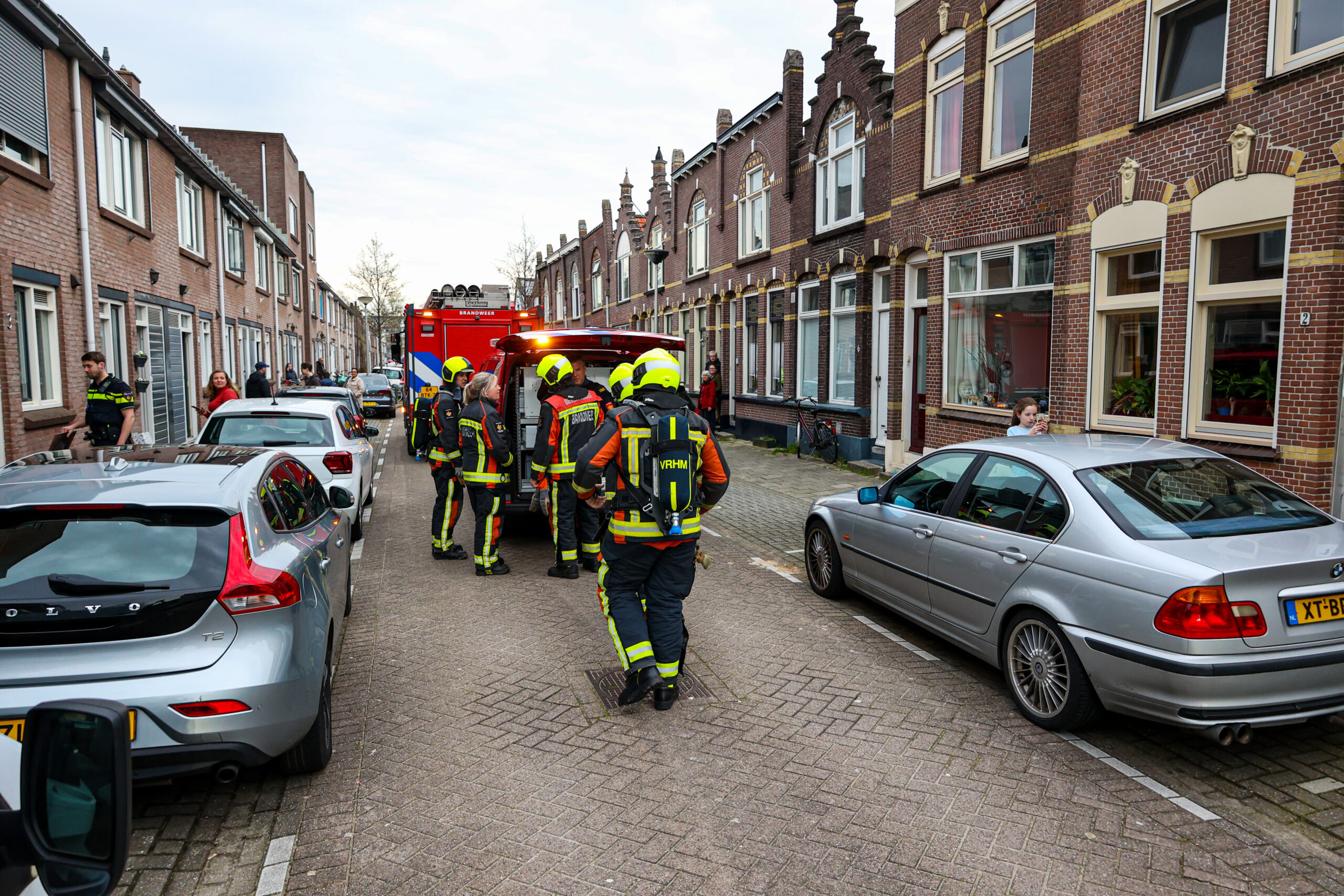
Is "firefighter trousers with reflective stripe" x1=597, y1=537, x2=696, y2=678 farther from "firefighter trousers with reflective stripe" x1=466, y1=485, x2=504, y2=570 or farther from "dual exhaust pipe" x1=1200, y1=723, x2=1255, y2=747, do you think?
"firefighter trousers with reflective stripe" x1=466, y1=485, x2=504, y2=570

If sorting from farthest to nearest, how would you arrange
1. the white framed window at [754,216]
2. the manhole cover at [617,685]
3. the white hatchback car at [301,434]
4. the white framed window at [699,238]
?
the white framed window at [699,238]
the white framed window at [754,216]
the white hatchback car at [301,434]
the manhole cover at [617,685]

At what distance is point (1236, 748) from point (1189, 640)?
1.03 m

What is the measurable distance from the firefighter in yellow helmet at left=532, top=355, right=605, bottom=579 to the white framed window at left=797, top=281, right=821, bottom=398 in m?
10.6

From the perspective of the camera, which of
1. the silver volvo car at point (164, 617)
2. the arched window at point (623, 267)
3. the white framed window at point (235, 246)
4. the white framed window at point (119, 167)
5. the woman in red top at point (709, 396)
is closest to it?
the silver volvo car at point (164, 617)

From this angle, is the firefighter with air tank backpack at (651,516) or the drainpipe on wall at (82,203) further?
the drainpipe on wall at (82,203)

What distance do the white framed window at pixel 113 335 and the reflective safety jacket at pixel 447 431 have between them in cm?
729

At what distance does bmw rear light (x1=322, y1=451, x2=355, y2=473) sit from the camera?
9.23m

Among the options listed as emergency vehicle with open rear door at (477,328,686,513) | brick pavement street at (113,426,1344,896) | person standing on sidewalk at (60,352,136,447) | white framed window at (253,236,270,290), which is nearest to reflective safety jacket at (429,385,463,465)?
emergency vehicle with open rear door at (477,328,686,513)

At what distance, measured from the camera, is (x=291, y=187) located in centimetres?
3988

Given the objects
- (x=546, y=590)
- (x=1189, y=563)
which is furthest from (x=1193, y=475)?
(x=546, y=590)

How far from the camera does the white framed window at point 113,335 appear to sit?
511 inches

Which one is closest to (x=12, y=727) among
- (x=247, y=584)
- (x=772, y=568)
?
(x=247, y=584)

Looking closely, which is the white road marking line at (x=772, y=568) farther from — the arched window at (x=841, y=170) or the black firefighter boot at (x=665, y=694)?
the arched window at (x=841, y=170)

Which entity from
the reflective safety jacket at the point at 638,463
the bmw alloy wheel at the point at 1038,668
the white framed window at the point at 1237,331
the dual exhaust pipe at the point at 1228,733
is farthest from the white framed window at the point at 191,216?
the dual exhaust pipe at the point at 1228,733
